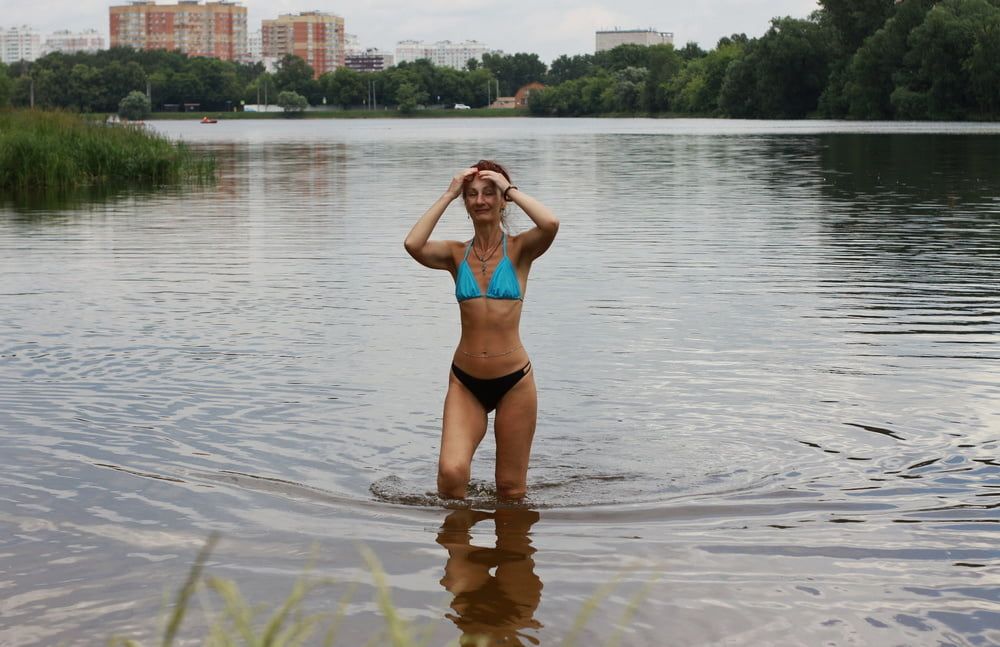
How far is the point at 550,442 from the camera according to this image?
28.9 ft

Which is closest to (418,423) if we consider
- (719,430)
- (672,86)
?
(719,430)

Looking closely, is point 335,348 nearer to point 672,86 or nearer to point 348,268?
point 348,268

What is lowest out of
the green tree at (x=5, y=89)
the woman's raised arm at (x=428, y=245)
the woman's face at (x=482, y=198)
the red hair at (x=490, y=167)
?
the woman's raised arm at (x=428, y=245)

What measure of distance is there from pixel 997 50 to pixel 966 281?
89564 mm

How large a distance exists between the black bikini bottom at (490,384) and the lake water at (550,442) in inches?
24.2

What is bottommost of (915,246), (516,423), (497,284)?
(516,423)

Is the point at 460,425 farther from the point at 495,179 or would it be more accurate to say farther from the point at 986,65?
the point at 986,65

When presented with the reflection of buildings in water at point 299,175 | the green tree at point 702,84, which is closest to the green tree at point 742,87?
the green tree at point 702,84

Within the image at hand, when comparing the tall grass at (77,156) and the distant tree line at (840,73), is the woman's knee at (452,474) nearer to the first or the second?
the tall grass at (77,156)

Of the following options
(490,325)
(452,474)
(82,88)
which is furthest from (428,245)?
(82,88)

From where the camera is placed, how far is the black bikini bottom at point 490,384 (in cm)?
705

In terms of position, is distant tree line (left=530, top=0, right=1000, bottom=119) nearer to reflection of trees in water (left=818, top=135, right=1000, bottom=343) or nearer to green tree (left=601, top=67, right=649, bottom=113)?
green tree (left=601, top=67, right=649, bottom=113)

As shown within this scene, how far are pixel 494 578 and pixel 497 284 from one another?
1578 mm

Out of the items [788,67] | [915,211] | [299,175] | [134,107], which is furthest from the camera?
[134,107]
